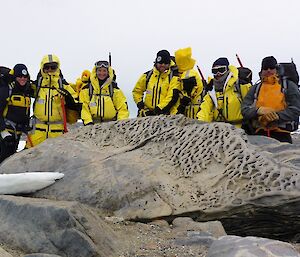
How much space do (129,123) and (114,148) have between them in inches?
25.5

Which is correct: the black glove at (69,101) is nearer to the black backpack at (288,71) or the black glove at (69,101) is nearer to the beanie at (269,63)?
the beanie at (269,63)

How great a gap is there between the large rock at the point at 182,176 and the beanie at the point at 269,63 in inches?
67.7

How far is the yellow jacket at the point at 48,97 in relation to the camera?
388 inches

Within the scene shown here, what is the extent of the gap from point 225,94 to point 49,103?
3357 mm

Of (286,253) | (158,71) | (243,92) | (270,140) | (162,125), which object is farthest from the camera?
(158,71)

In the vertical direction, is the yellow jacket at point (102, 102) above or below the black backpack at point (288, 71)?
below

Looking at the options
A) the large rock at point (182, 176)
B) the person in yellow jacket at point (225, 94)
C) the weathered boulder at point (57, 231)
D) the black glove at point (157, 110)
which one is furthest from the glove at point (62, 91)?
the weathered boulder at point (57, 231)

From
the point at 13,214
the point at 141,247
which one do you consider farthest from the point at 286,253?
the point at 13,214

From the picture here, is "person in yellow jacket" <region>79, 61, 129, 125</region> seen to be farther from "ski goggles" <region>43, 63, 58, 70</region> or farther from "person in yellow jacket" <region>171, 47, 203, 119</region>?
"person in yellow jacket" <region>171, 47, 203, 119</region>

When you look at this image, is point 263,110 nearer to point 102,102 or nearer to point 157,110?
point 157,110

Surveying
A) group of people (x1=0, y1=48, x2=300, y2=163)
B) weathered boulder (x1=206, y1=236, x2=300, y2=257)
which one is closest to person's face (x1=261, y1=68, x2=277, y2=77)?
group of people (x1=0, y1=48, x2=300, y2=163)

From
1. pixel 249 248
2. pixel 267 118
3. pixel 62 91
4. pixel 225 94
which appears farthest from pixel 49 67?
pixel 249 248

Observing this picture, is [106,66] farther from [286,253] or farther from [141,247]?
[286,253]

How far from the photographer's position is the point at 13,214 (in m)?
5.42
